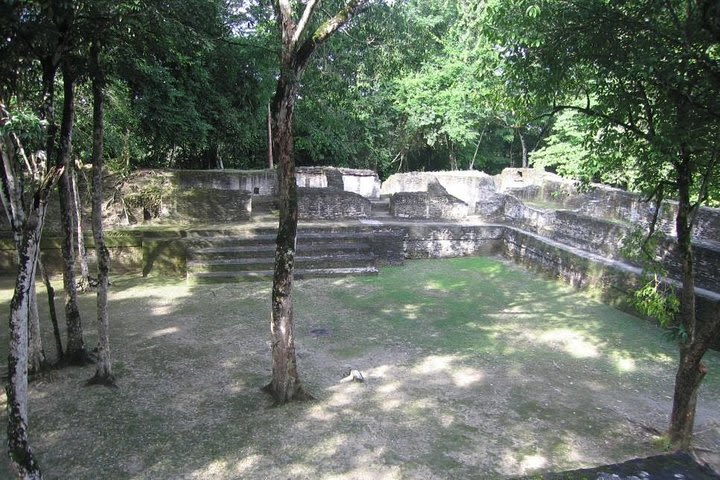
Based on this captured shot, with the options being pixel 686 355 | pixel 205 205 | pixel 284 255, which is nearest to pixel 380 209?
pixel 205 205

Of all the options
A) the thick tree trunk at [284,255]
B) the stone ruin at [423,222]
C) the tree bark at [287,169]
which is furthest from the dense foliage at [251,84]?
the stone ruin at [423,222]

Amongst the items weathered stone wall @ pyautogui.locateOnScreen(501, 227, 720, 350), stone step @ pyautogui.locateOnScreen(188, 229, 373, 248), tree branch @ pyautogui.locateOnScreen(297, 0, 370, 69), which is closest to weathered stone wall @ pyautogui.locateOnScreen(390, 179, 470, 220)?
weathered stone wall @ pyautogui.locateOnScreen(501, 227, 720, 350)

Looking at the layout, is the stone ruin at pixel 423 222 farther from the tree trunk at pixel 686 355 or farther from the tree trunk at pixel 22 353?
the tree trunk at pixel 22 353

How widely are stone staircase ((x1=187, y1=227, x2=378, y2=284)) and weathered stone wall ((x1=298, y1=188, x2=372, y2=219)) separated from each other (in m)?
0.99

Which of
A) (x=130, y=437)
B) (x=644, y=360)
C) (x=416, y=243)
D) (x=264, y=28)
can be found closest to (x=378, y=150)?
(x=416, y=243)

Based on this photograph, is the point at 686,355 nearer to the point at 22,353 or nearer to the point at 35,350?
the point at 22,353

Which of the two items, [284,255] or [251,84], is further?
[251,84]

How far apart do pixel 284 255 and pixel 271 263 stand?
16.3 feet

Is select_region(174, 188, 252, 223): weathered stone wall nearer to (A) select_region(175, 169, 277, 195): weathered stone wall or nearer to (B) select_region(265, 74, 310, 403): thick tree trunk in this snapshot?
(A) select_region(175, 169, 277, 195): weathered stone wall

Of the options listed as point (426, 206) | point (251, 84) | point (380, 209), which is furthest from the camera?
point (251, 84)

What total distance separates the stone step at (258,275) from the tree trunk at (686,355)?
6152 millimetres

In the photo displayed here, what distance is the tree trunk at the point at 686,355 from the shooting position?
4.42 meters

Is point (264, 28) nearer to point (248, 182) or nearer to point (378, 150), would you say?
point (248, 182)

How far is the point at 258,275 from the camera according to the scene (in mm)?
9438
